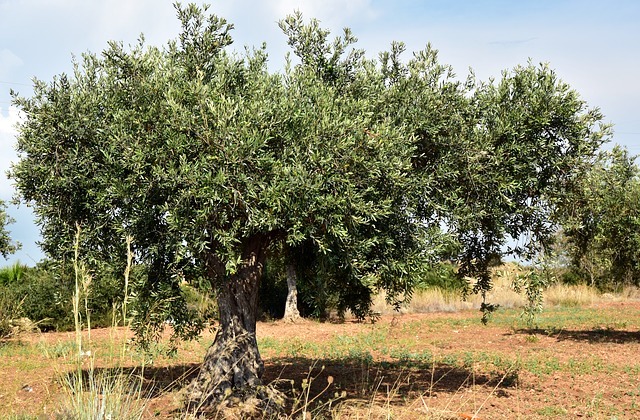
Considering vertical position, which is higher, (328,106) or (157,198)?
(328,106)

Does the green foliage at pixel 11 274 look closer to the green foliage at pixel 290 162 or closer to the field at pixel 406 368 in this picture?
the field at pixel 406 368

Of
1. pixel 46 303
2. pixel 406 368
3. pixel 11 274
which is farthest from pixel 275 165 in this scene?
pixel 11 274

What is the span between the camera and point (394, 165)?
9.53 meters

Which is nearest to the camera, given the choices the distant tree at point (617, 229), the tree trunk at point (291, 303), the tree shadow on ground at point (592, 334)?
the distant tree at point (617, 229)

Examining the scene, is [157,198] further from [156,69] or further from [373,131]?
[373,131]

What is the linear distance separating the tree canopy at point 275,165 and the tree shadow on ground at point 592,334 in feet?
35.2

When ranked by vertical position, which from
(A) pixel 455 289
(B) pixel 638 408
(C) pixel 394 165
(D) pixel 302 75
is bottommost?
(B) pixel 638 408

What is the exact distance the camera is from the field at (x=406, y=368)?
36.8 ft

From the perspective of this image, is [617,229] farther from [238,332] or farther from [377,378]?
[238,332]

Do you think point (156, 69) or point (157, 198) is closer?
point (157, 198)

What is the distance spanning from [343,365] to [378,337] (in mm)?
6277

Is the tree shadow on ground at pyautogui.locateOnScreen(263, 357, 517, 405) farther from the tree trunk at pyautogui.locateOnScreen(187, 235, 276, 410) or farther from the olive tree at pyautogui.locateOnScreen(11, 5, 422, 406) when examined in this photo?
the olive tree at pyautogui.locateOnScreen(11, 5, 422, 406)

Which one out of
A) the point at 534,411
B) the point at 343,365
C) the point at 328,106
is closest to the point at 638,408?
the point at 534,411

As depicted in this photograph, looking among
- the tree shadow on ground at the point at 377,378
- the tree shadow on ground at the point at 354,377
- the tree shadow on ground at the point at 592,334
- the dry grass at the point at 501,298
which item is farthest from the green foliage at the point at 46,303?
the tree shadow on ground at the point at 592,334
